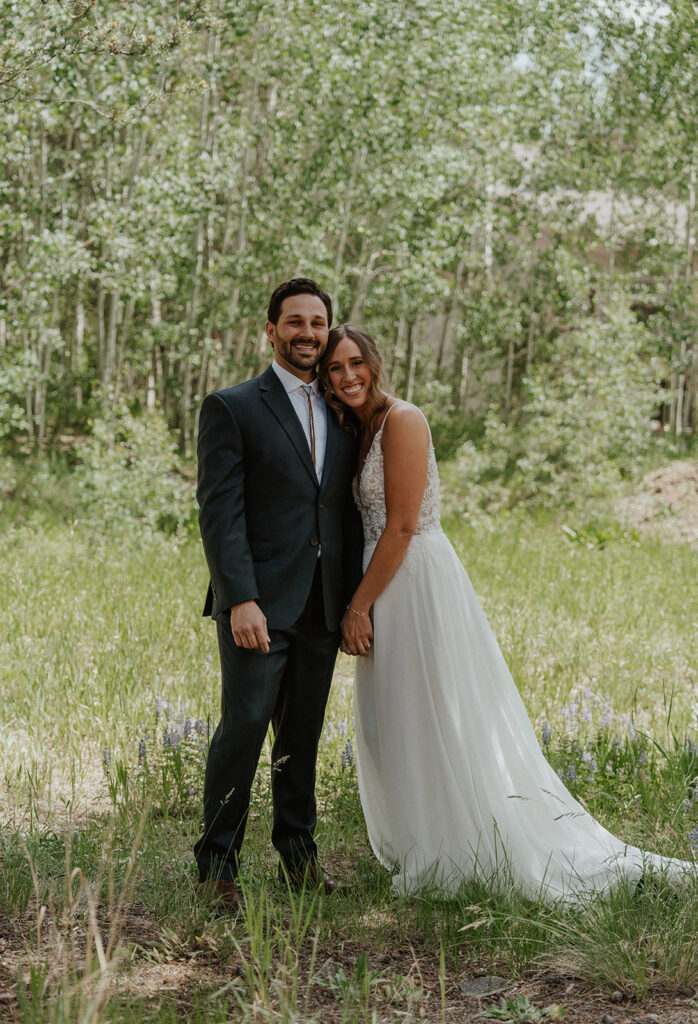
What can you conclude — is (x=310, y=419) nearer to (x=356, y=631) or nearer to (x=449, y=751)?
(x=356, y=631)

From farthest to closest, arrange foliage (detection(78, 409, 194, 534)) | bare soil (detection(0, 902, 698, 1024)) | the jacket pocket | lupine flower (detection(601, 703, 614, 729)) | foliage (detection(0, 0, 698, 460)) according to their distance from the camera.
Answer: foliage (detection(0, 0, 698, 460)) < foliage (detection(78, 409, 194, 534)) < lupine flower (detection(601, 703, 614, 729)) < the jacket pocket < bare soil (detection(0, 902, 698, 1024))

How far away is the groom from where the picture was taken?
3.62m

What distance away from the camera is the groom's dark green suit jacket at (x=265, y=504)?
3.61 m

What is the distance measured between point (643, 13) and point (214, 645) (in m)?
8.96

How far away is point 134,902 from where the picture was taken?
3.70 m

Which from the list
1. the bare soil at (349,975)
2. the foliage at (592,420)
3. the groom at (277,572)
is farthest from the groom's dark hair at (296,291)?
the foliage at (592,420)

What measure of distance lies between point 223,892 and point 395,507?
1.53 m

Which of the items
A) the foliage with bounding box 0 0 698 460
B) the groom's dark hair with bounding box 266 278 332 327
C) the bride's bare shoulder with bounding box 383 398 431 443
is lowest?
the bride's bare shoulder with bounding box 383 398 431 443

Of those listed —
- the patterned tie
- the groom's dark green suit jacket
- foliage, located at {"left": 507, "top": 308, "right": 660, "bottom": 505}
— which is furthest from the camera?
foliage, located at {"left": 507, "top": 308, "right": 660, "bottom": 505}

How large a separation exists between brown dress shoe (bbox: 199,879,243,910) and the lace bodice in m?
1.38

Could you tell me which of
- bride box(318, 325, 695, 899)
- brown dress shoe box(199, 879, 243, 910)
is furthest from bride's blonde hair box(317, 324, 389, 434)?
brown dress shoe box(199, 879, 243, 910)

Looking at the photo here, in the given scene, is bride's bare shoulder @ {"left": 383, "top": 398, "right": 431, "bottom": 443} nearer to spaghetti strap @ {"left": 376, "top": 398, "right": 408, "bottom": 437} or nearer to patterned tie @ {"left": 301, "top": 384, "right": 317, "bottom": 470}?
spaghetti strap @ {"left": 376, "top": 398, "right": 408, "bottom": 437}

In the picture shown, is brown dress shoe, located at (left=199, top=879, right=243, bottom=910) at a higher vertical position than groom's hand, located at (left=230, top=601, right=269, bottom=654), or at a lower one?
lower

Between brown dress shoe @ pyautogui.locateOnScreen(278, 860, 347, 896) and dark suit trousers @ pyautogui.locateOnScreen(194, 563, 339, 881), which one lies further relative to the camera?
brown dress shoe @ pyautogui.locateOnScreen(278, 860, 347, 896)
